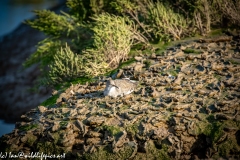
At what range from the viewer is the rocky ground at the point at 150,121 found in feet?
9.90

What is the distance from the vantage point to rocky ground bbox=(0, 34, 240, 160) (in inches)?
119

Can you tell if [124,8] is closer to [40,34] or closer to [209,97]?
[209,97]

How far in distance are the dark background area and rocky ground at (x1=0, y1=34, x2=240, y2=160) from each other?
12.8ft

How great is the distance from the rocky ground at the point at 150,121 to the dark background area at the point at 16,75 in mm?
3892

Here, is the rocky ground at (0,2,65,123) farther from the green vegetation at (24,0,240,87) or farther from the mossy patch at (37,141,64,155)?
the mossy patch at (37,141,64,155)

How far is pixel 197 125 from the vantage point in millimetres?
3150

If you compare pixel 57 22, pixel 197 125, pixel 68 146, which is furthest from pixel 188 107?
pixel 57 22

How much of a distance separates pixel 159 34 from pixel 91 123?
360 cm

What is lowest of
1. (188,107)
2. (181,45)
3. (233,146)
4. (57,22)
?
Result: (233,146)

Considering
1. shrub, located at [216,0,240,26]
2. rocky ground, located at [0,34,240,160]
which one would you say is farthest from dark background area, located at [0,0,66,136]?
shrub, located at [216,0,240,26]

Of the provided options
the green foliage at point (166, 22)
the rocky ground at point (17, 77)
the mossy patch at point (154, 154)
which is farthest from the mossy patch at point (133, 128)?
the rocky ground at point (17, 77)

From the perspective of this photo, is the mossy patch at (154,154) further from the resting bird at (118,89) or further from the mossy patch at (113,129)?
the resting bird at (118,89)

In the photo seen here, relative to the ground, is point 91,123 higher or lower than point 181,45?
lower

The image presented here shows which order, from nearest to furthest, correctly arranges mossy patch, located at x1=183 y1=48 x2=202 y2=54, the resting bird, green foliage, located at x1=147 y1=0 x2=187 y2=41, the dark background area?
the resting bird, mossy patch, located at x1=183 y1=48 x2=202 y2=54, green foliage, located at x1=147 y1=0 x2=187 y2=41, the dark background area
